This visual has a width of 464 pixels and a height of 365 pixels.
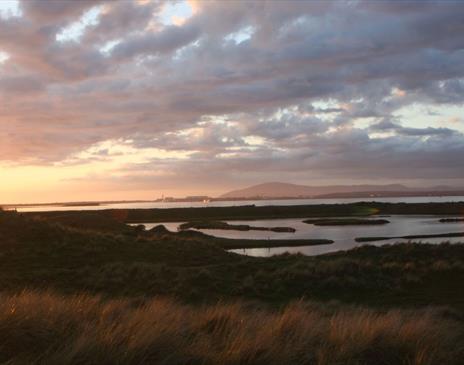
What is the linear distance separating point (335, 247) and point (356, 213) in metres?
89.6

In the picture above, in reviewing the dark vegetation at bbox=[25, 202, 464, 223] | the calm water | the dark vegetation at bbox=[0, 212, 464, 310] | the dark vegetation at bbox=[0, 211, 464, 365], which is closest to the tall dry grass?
the dark vegetation at bbox=[0, 211, 464, 365]

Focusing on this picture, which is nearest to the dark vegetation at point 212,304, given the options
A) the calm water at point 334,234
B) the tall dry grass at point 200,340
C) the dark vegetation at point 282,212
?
the tall dry grass at point 200,340

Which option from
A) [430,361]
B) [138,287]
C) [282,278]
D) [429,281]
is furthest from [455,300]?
[430,361]

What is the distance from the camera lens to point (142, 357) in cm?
547

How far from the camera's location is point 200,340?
244 inches

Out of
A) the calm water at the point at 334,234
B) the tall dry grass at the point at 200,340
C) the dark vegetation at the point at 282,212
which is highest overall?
the tall dry grass at the point at 200,340

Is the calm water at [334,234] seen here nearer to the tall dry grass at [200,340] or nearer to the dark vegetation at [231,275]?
the dark vegetation at [231,275]

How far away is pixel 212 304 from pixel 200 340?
9.51m

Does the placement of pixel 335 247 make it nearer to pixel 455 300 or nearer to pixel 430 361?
pixel 455 300

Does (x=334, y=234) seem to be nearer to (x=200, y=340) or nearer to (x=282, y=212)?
(x=200, y=340)

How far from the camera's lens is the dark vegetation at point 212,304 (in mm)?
5820

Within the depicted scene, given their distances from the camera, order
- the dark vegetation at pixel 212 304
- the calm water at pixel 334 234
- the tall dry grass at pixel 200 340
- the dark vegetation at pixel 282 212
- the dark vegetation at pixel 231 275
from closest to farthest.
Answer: the tall dry grass at pixel 200 340 → the dark vegetation at pixel 212 304 → the dark vegetation at pixel 231 275 → the calm water at pixel 334 234 → the dark vegetation at pixel 282 212

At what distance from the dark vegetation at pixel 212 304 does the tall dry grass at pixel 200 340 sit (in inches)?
0.8

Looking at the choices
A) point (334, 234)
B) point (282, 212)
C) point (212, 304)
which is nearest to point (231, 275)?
point (212, 304)
